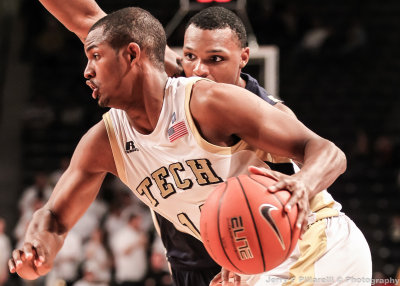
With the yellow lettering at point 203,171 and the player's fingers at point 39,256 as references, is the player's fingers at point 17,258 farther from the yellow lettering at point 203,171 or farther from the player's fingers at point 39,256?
the yellow lettering at point 203,171

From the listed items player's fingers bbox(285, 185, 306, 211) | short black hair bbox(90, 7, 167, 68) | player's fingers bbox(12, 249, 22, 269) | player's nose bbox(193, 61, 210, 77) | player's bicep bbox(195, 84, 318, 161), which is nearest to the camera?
player's fingers bbox(285, 185, 306, 211)

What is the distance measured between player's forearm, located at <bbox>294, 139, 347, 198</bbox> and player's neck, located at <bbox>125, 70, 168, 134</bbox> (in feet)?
2.81

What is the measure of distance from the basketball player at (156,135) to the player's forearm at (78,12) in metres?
0.81

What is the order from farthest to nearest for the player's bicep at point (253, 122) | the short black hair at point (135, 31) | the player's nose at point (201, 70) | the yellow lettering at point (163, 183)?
the player's nose at point (201, 70) → the yellow lettering at point (163, 183) → the short black hair at point (135, 31) → the player's bicep at point (253, 122)

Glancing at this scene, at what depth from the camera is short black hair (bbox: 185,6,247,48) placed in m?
4.14

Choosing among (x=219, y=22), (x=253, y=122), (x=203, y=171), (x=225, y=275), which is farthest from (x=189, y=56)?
(x=225, y=275)

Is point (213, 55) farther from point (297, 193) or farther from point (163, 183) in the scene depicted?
point (297, 193)

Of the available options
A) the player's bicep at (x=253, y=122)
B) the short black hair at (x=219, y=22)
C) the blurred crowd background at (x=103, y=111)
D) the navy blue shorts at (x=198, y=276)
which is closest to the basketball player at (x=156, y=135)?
the player's bicep at (x=253, y=122)

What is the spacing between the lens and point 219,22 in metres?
4.16

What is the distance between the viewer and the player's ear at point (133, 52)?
10.8 feet

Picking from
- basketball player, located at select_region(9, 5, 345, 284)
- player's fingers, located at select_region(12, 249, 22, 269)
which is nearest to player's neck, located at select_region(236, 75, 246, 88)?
basketball player, located at select_region(9, 5, 345, 284)

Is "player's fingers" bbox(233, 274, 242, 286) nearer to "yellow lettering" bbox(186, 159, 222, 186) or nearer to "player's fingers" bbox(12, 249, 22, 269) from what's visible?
"yellow lettering" bbox(186, 159, 222, 186)

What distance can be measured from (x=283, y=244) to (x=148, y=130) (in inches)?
43.4

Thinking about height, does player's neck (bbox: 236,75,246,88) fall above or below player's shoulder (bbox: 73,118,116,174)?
above
